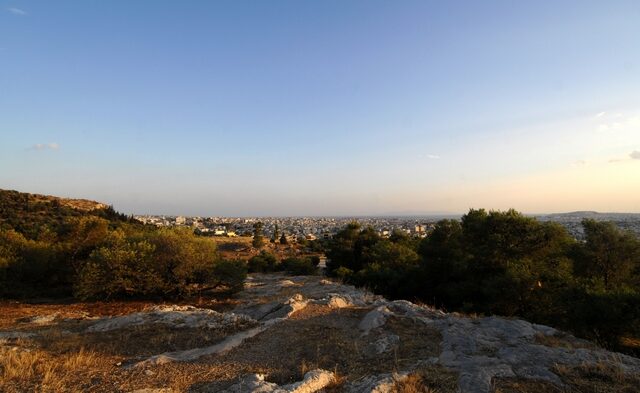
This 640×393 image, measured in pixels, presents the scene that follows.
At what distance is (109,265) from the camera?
16.7m

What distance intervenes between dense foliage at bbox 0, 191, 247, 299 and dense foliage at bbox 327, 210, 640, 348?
11.1m

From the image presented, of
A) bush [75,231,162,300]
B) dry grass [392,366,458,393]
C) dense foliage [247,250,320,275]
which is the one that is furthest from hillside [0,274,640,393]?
dense foliage [247,250,320,275]

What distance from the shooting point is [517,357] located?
7.84 metres

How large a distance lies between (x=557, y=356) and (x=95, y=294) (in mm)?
17388

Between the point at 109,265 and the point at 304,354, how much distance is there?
12.0 metres

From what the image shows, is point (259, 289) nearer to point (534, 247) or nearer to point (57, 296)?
point (57, 296)

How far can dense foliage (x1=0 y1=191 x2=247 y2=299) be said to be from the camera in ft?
55.5

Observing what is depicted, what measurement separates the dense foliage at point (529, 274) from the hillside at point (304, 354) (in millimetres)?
5126

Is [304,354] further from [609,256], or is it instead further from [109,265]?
[609,256]

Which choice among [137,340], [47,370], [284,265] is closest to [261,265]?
[284,265]

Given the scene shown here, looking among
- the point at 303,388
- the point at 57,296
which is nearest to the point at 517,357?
the point at 303,388

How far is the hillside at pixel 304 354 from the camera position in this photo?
6.50 m

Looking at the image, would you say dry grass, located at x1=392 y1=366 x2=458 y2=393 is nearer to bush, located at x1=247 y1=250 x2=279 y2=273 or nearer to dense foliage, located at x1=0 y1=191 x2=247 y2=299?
dense foliage, located at x1=0 y1=191 x2=247 y2=299

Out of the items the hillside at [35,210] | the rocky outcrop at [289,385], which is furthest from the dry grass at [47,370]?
the hillside at [35,210]
